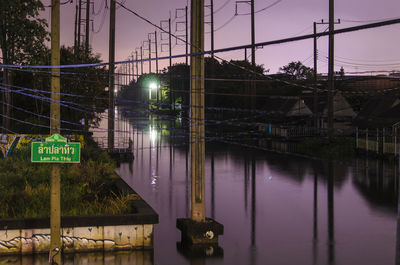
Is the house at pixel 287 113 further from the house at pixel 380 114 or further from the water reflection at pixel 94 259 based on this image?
the water reflection at pixel 94 259

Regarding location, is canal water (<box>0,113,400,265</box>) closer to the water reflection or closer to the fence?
the water reflection

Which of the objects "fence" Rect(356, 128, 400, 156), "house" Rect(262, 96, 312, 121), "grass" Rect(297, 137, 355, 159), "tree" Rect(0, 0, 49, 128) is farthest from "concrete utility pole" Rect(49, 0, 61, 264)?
"house" Rect(262, 96, 312, 121)

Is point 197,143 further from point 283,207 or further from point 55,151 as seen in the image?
point 283,207

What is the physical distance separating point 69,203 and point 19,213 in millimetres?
1331

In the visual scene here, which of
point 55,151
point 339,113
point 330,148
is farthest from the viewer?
point 339,113

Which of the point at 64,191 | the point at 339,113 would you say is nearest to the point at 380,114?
the point at 339,113

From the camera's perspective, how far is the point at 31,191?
14.8m

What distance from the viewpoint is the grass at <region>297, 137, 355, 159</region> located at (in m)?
36.2

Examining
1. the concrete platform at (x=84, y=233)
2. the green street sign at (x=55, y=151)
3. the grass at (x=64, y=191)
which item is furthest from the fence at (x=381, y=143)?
the green street sign at (x=55, y=151)

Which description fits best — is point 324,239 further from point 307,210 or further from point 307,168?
point 307,168

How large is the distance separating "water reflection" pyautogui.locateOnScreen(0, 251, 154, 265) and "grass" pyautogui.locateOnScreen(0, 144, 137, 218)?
1.25 meters

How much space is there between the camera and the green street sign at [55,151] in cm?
931

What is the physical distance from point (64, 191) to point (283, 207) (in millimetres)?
7546

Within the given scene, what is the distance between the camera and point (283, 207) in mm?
18562
